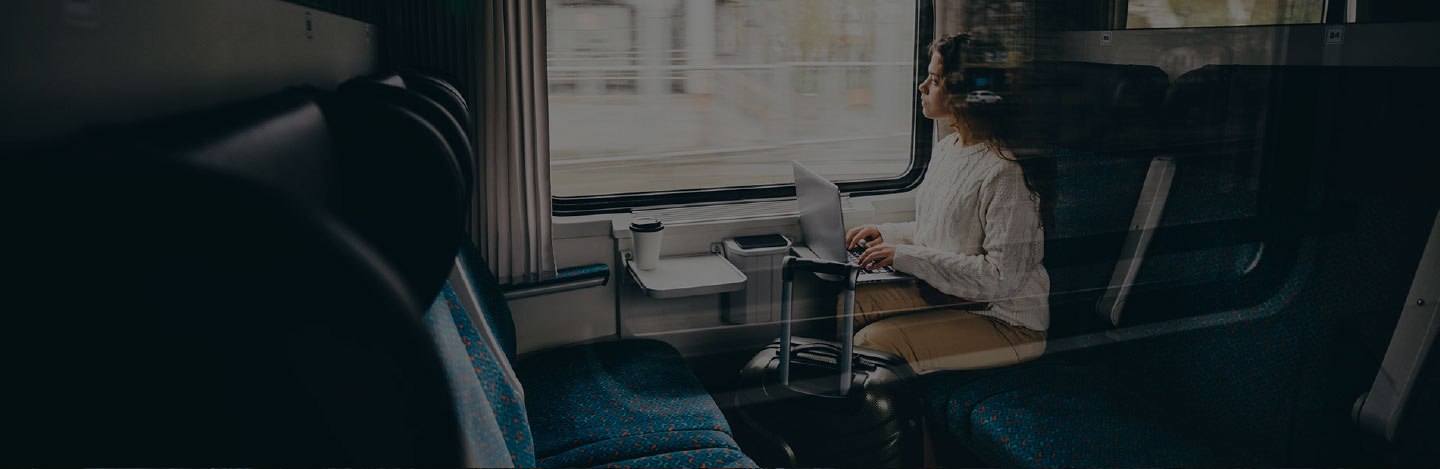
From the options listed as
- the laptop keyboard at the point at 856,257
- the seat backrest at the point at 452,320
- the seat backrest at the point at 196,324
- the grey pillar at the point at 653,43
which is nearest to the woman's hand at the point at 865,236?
the laptop keyboard at the point at 856,257

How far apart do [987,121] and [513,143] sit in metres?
1.15

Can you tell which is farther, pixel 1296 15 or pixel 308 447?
pixel 1296 15

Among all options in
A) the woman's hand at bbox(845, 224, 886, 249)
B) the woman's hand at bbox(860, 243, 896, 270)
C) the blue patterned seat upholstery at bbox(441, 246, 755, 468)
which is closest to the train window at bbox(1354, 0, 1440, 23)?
the woman's hand at bbox(860, 243, 896, 270)

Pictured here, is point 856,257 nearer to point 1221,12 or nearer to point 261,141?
point 1221,12

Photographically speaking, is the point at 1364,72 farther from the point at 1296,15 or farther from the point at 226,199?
the point at 226,199

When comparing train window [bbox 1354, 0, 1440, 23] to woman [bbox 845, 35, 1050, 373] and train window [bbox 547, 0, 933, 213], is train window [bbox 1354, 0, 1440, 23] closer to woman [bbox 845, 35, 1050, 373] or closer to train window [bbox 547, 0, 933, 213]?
woman [bbox 845, 35, 1050, 373]

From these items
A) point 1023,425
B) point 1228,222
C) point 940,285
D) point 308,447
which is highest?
point 308,447

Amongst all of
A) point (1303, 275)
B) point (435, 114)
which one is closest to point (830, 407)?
point (1303, 275)

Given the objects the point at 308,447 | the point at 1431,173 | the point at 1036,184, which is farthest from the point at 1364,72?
the point at 308,447

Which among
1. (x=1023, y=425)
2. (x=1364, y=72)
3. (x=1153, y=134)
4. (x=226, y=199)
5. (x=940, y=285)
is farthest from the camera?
(x=940, y=285)

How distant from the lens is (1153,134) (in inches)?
67.4

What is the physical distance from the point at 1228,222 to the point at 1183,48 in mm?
470

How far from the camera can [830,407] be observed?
5.74 ft

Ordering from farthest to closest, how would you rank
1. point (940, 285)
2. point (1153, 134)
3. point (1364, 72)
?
point (940, 285) → point (1153, 134) → point (1364, 72)
